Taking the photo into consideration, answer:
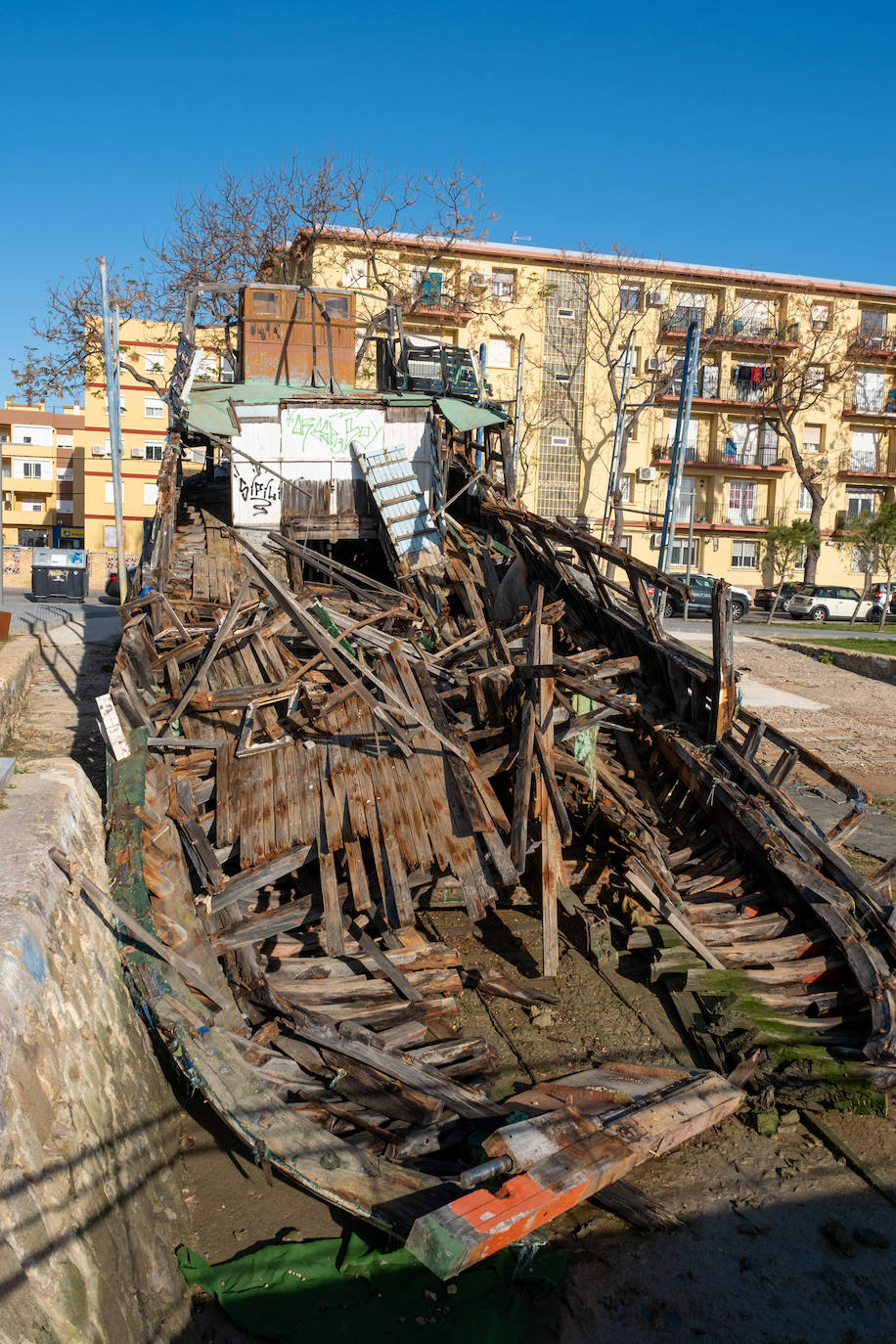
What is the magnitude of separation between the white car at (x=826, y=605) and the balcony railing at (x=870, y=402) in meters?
12.5

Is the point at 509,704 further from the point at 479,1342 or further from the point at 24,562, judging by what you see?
the point at 24,562

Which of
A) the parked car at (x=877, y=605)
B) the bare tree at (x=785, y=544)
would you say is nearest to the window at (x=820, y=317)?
the bare tree at (x=785, y=544)

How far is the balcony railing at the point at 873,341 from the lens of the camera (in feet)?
129

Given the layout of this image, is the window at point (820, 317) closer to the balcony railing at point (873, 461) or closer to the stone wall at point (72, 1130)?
the balcony railing at point (873, 461)

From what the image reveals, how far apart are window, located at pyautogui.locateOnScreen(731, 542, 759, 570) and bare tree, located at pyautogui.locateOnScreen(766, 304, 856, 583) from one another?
236cm

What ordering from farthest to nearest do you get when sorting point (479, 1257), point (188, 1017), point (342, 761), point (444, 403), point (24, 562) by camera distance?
1. point (24, 562)
2. point (444, 403)
3. point (342, 761)
4. point (188, 1017)
5. point (479, 1257)

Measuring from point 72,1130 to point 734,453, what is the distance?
40616 mm

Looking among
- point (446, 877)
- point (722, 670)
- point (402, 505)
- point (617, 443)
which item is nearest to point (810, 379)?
point (617, 443)

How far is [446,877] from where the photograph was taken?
6.82m

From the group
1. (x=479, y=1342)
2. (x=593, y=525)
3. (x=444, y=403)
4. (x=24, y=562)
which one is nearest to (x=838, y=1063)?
(x=479, y=1342)

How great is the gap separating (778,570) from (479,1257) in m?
40.1

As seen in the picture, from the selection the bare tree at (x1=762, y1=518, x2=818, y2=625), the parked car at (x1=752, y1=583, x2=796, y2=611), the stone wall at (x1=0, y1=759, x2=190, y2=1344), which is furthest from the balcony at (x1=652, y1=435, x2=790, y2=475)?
the stone wall at (x1=0, y1=759, x2=190, y2=1344)

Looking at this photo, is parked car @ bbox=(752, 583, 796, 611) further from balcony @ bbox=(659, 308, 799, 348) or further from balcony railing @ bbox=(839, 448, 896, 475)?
balcony @ bbox=(659, 308, 799, 348)

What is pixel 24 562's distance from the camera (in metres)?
35.3
